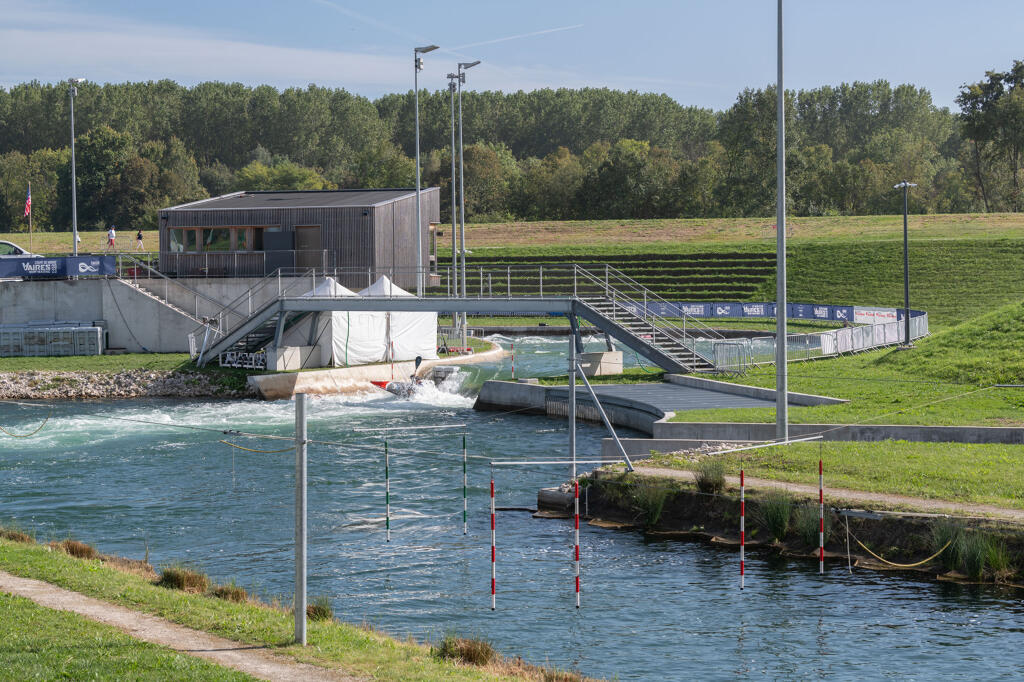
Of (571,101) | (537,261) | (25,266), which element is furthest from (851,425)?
(571,101)

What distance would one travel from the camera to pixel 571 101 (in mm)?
181125

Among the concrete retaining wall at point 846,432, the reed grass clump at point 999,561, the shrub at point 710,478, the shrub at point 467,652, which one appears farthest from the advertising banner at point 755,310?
the shrub at point 467,652

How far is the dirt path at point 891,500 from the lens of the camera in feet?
64.8

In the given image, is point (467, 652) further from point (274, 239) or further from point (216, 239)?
point (216, 239)

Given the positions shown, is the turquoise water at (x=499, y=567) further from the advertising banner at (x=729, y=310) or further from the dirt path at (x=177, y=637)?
the advertising banner at (x=729, y=310)

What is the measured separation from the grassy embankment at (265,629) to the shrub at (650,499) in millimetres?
9232

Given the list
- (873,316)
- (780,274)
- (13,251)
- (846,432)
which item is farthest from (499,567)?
(13,251)

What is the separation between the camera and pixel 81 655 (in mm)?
11906

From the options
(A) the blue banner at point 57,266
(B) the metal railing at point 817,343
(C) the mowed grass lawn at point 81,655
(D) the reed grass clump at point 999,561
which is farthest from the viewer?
(A) the blue banner at point 57,266

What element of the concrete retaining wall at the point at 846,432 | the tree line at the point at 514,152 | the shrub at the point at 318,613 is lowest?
the shrub at the point at 318,613

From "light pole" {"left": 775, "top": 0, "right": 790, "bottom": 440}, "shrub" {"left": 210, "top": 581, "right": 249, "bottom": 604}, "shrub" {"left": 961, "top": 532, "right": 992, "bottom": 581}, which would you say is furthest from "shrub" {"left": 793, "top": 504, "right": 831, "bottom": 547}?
"shrub" {"left": 210, "top": 581, "right": 249, "bottom": 604}

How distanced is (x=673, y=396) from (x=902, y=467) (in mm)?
14672

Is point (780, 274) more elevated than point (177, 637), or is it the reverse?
point (780, 274)

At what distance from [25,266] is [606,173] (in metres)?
80.5
